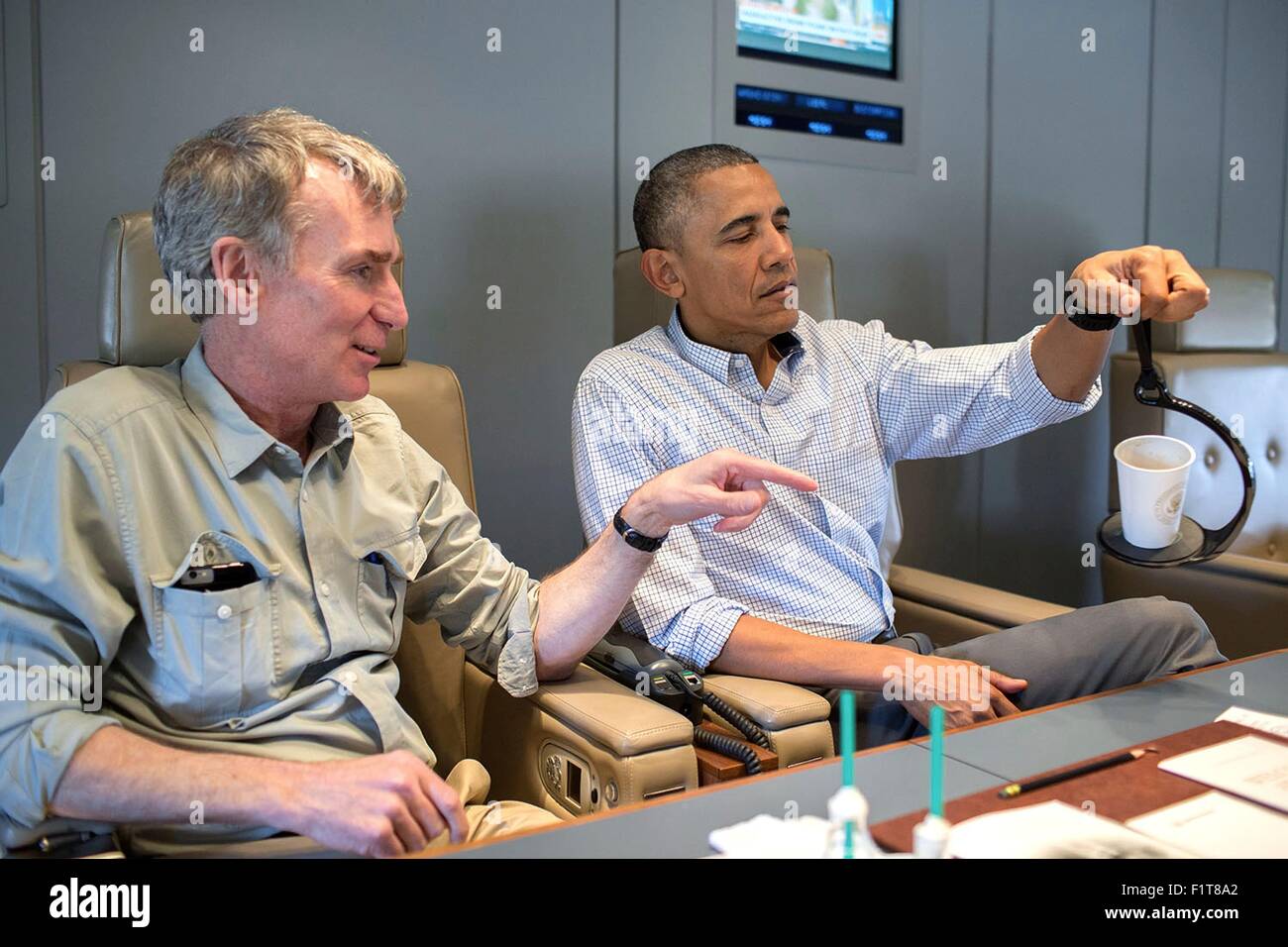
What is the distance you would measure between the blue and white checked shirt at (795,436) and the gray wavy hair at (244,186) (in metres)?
0.65

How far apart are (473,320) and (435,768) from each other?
Answer: 0.94 meters

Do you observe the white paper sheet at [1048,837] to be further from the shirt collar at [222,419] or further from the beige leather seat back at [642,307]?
the beige leather seat back at [642,307]

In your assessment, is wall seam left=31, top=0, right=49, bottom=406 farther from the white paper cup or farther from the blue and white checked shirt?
the white paper cup

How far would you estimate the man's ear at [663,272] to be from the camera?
1975 millimetres

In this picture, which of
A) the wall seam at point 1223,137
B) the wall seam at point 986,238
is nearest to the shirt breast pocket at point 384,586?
the wall seam at point 986,238

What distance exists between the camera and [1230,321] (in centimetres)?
269

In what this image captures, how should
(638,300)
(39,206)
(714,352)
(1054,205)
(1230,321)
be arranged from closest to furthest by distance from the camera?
(39,206) < (714,352) < (638,300) < (1230,321) < (1054,205)

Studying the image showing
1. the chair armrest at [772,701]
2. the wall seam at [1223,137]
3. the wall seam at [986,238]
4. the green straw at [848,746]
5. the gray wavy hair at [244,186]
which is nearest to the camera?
the green straw at [848,746]

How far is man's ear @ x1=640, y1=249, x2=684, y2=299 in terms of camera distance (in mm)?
1975

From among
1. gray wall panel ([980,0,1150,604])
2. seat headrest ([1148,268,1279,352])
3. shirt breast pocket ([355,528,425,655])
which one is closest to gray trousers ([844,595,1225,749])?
shirt breast pocket ([355,528,425,655])

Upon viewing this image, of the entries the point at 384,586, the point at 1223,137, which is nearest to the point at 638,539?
the point at 384,586

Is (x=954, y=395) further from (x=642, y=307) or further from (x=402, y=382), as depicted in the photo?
(x=402, y=382)

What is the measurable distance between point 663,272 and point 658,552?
23.8 inches

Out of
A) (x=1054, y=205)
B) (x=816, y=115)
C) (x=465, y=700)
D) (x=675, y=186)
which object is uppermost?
(x=816, y=115)
